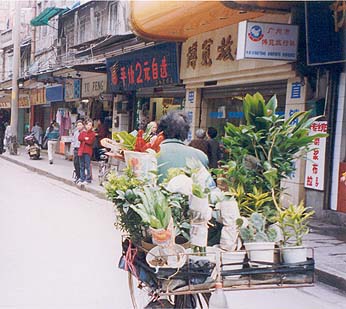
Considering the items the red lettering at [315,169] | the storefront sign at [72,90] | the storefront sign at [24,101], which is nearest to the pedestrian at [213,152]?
the red lettering at [315,169]

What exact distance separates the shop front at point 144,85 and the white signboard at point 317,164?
599 centimetres

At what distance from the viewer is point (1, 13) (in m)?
42.7

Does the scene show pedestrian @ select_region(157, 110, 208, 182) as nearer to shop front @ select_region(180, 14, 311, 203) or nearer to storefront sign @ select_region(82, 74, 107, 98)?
shop front @ select_region(180, 14, 311, 203)

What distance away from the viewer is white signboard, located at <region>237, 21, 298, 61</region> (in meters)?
10.6

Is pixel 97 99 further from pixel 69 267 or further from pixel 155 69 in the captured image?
pixel 69 267

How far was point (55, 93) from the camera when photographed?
27812 mm

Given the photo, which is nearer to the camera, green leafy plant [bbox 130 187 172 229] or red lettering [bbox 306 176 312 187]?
green leafy plant [bbox 130 187 172 229]

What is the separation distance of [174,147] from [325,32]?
667 cm

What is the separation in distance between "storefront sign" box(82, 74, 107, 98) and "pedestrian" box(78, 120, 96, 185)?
675 cm

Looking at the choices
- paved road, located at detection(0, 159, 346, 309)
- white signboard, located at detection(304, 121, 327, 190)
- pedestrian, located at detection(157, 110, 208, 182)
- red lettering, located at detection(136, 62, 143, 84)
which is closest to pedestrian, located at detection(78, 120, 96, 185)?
red lettering, located at detection(136, 62, 143, 84)

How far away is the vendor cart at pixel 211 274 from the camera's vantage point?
344 cm

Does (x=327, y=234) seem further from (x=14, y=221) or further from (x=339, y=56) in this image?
(x=14, y=221)

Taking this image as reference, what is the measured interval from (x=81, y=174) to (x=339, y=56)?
26.4 feet

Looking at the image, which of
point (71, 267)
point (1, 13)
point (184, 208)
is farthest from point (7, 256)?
point (1, 13)
